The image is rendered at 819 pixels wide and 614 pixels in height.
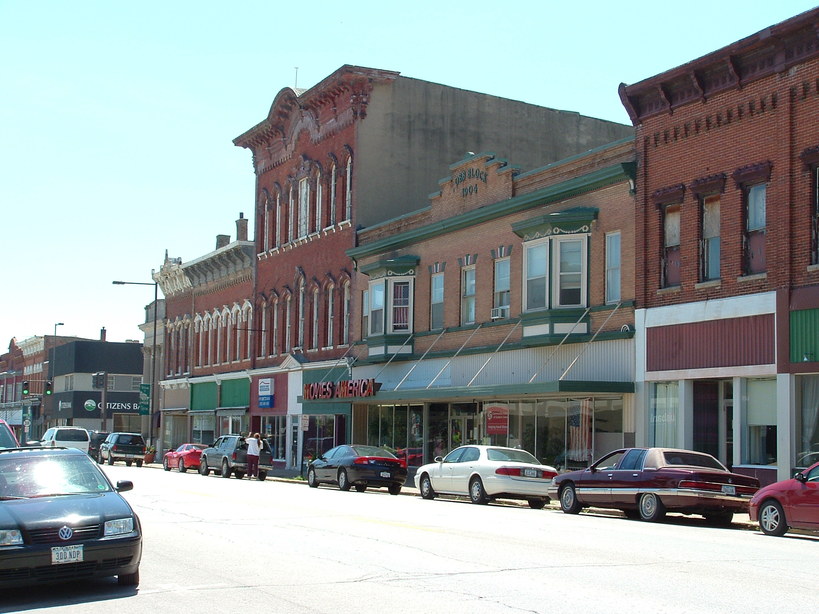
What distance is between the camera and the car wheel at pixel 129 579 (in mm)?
11430

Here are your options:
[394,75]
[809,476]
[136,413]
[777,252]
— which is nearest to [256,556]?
[809,476]

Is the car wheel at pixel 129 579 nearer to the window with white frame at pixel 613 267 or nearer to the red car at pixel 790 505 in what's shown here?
the red car at pixel 790 505

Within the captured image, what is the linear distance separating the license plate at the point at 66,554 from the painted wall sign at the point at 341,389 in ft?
88.1

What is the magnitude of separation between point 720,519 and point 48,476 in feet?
44.8

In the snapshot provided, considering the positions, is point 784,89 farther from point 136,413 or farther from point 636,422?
point 136,413

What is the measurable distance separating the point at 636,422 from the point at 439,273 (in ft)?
36.2

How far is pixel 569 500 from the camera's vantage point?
75.2ft

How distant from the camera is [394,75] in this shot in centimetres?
4319

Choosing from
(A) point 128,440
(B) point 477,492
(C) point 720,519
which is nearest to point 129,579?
(C) point 720,519

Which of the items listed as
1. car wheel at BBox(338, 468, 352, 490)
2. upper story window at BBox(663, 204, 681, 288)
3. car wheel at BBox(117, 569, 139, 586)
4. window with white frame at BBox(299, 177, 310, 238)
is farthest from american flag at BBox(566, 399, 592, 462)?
window with white frame at BBox(299, 177, 310, 238)

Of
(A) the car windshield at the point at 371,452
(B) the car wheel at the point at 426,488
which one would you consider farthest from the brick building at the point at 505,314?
(B) the car wheel at the point at 426,488

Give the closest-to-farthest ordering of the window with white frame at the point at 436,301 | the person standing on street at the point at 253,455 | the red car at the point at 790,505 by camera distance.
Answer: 1. the red car at the point at 790,505
2. the window with white frame at the point at 436,301
3. the person standing on street at the point at 253,455

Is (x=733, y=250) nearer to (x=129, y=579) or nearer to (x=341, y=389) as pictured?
(x=129, y=579)

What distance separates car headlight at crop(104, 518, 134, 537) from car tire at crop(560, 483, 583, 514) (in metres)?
13.1
